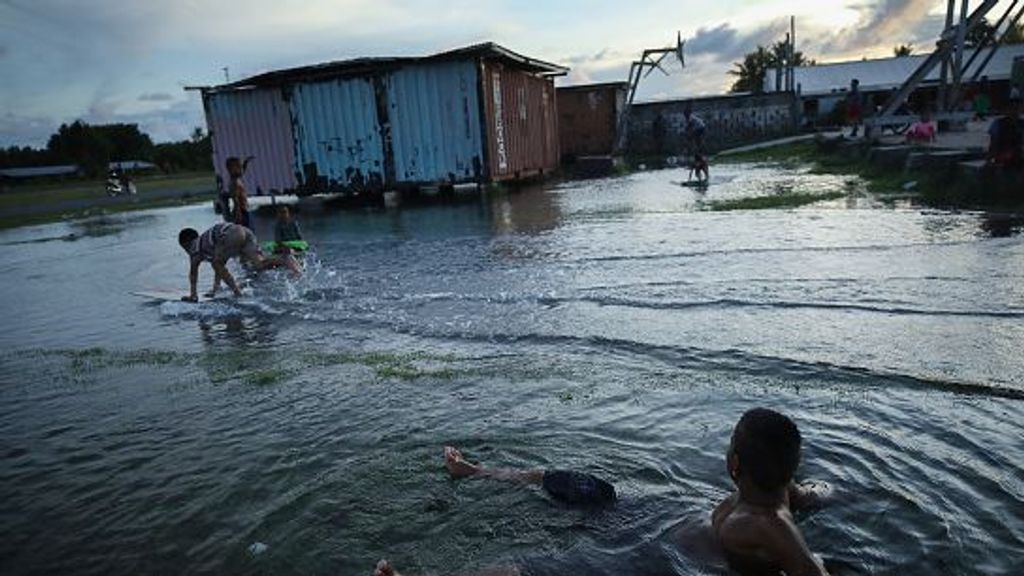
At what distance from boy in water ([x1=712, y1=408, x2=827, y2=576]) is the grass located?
10377mm

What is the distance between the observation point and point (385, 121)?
18.3 m

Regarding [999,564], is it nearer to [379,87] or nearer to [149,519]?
[149,519]

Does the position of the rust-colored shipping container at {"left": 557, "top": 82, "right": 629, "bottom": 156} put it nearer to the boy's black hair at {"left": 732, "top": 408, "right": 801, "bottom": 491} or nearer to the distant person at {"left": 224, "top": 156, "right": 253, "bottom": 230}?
the distant person at {"left": 224, "top": 156, "right": 253, "bottom": 230}

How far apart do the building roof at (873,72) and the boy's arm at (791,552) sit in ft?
151

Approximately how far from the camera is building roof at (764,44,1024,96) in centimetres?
4269

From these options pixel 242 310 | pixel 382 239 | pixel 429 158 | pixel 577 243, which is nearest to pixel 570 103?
pixel 429 158

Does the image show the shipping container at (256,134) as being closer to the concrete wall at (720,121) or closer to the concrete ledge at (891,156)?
the concrete ledge at (891,156)

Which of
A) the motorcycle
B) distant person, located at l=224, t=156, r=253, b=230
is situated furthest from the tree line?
distant person, located at l=224, t=156, r=253, b=230

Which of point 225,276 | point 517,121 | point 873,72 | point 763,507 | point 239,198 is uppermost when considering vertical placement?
point 873,72

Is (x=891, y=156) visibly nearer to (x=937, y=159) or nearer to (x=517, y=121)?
(x=937, y=159)

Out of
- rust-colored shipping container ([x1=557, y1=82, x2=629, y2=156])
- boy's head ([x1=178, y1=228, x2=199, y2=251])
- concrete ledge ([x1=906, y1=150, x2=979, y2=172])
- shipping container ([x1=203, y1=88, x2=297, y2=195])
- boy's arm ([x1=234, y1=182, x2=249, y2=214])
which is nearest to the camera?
boy's head ([x1=178, y1=228, x2=199, y2=251])

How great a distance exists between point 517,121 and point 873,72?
123 feet

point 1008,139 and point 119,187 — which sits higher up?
point 119,187

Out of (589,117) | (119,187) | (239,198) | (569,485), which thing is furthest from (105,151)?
(569,485)
